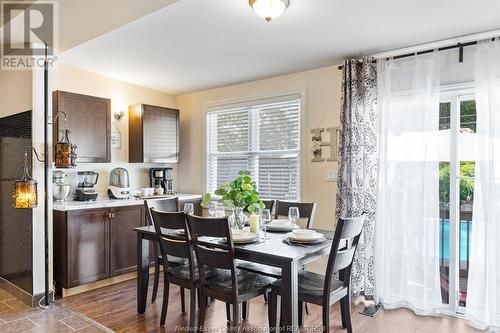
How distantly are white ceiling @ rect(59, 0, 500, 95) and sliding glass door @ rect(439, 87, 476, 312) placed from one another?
2.20ft

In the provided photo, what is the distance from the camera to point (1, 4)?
2.49 meters

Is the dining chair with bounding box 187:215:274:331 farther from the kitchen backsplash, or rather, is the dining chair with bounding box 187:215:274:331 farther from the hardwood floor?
the kitchen backsplash

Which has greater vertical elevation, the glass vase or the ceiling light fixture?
the ceiling light fixture

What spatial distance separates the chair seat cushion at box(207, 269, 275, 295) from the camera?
2.40 m

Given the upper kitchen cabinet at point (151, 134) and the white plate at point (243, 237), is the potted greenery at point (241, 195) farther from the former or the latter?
the upper kitchen cabinet at point (151, 134)

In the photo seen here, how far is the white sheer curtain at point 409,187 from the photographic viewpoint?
10.0 ft

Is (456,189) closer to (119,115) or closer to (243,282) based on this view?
(243,282)

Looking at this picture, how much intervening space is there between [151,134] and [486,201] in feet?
12.4

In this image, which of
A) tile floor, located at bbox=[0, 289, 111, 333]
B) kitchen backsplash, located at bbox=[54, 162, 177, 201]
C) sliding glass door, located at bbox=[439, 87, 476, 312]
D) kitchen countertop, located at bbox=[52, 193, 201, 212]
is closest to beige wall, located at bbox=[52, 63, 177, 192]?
kitchen backsplash, located at bbox=[54, 162, 177, 201]

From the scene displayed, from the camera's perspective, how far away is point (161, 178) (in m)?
4.90

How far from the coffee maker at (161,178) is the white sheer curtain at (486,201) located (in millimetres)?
3671

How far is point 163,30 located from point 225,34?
0.55 metres

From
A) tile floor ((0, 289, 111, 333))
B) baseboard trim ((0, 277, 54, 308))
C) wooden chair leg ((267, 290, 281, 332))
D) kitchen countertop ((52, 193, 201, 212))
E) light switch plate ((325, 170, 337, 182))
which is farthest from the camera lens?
light switch plate ((325, 170, 337, 182))

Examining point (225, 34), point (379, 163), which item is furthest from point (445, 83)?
point (225, 34)
